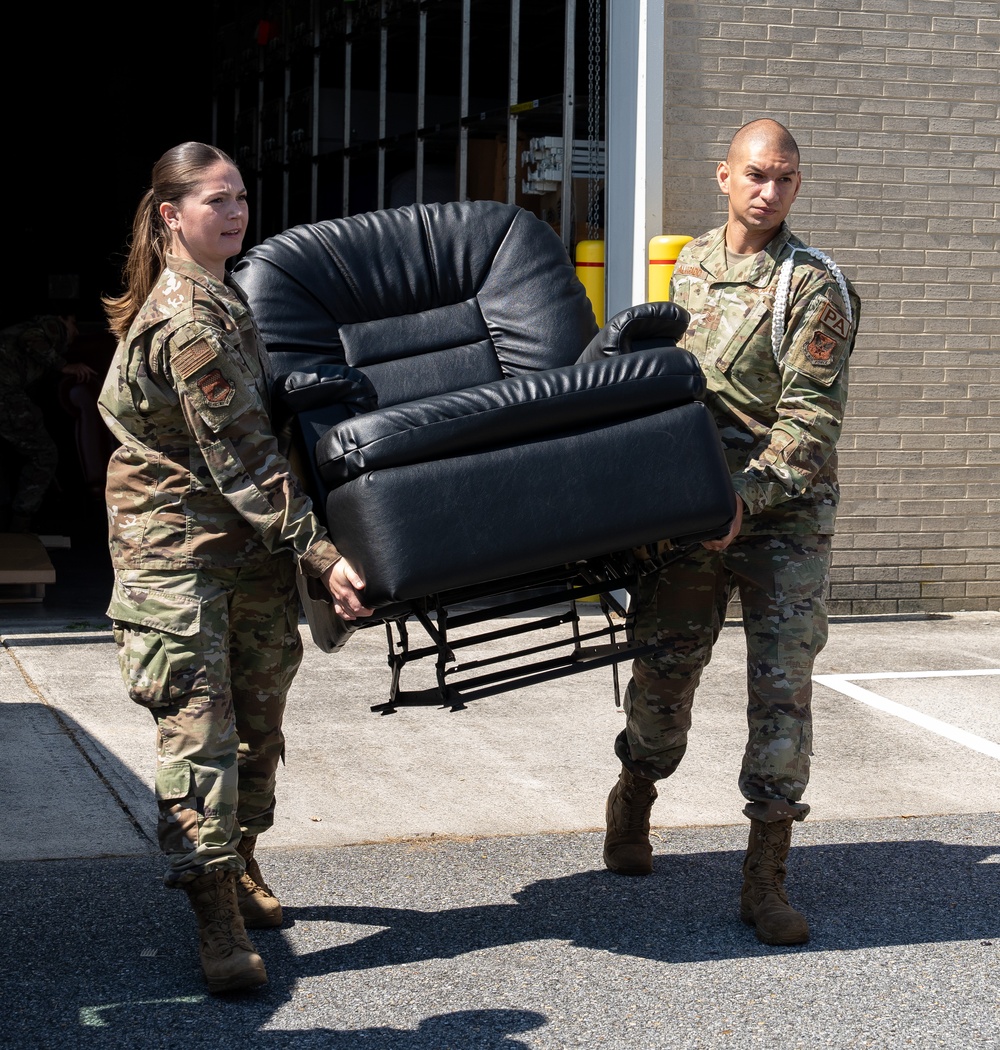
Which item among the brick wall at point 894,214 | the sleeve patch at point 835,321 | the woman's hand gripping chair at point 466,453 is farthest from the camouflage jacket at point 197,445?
the brick wall at point 894,214

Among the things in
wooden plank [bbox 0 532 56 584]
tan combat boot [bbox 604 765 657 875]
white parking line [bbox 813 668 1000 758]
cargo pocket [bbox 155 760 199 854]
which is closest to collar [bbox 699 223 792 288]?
tan combat boot [bbox 604 765 657 875]

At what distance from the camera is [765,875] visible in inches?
141

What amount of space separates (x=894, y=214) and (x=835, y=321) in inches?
168

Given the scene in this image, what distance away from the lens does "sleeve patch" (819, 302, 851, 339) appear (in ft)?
11.5

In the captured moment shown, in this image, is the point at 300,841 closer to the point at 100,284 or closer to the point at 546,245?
the point at 546,245

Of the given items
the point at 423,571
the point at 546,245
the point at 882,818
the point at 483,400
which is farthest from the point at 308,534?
the point at 882,818

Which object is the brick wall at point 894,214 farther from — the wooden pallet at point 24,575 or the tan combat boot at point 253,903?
the tan combat boot at point 253,903

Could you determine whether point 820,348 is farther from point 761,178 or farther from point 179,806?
point 179,806

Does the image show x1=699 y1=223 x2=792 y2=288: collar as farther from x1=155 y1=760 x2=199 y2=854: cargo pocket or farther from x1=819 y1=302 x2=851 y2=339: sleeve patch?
x1=155 y1=760 x2=199 y2=854: cargo pocket

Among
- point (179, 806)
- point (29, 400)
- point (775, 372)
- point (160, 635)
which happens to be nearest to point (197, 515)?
point (160, 635)

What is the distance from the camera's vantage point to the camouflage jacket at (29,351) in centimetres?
1059

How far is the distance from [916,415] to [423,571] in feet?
17.2

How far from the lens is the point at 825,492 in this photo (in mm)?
3623

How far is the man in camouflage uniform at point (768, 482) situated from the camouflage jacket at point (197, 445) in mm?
973
